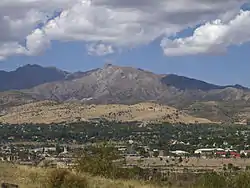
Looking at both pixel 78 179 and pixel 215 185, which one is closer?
pixel 78 179

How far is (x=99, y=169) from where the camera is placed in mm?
31156

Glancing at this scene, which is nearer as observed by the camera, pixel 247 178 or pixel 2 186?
pixel 2 186

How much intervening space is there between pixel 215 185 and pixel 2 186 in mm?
13732

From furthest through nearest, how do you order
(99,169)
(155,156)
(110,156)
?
(155,156), (110,156), (99,169)

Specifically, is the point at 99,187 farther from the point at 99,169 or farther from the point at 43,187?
the point at 99,169

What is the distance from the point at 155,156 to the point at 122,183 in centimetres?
→ 15828

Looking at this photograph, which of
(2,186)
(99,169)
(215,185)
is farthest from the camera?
(99,169)

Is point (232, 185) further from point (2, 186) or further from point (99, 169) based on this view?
point (2, 186)

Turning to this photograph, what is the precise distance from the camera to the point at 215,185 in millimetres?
28453

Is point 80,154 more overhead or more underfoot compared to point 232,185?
more overhead

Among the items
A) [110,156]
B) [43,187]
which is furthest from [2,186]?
[110,156]

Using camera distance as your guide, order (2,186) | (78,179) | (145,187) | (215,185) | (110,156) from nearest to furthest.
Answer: (2,186), (78,179), (145,187), (215,185), (110,156)

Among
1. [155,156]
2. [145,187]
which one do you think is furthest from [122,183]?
[155,156]

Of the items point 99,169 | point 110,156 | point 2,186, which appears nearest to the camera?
point 2,186
